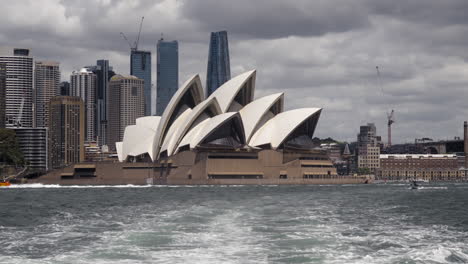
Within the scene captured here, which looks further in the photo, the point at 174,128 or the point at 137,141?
the point at 137,141

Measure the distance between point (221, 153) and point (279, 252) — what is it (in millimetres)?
109166

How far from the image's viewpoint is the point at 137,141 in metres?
148

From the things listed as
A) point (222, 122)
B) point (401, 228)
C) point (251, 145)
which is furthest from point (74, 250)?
point (251, 145)

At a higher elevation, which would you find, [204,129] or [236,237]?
[204,129]

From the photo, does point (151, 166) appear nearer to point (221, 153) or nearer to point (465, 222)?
point (221, 153)

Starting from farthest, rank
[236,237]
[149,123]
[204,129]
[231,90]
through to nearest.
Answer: [149,123] → [231,90] → [204,129] → [236,237]

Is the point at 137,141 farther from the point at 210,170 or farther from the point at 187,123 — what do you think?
the point at 210,170

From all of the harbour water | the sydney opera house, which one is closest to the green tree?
the sydney opera house

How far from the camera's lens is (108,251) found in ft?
96.0

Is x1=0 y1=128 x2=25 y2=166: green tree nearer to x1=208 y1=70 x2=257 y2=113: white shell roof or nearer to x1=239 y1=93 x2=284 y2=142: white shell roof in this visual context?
x1=208 y1=70 x2=257 y2=113: white shell roof

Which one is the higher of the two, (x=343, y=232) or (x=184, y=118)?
(x=184, y=118)

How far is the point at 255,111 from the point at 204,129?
9890 millimetres

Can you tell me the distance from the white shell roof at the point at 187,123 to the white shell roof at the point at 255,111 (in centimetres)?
567

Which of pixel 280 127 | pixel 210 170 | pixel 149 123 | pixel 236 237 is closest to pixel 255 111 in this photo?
pixel 280 127
